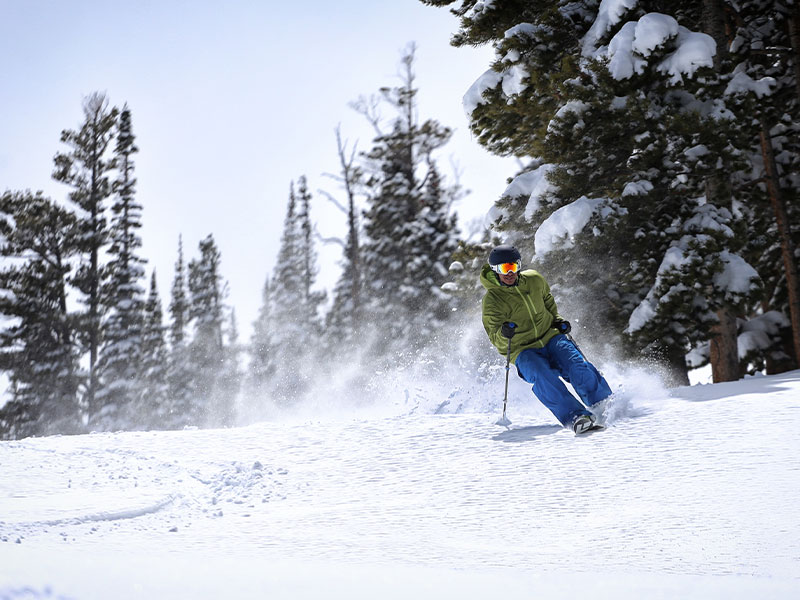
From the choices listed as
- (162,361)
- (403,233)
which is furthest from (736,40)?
(162,361)

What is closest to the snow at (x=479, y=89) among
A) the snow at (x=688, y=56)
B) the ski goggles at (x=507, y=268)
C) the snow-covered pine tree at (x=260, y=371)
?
the snow at (x=688, y=56)

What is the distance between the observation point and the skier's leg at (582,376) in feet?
21.2

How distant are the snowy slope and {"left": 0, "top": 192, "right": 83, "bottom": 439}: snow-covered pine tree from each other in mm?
21455

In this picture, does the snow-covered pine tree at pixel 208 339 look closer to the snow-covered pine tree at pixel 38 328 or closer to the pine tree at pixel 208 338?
the pine tree at pixel 208 338

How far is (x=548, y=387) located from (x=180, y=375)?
39804 mm

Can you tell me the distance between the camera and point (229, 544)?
12.4 feet

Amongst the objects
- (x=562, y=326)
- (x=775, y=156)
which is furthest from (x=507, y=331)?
(x=775, y=156)

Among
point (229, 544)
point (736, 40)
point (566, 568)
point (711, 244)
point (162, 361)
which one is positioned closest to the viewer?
point (566, 568)

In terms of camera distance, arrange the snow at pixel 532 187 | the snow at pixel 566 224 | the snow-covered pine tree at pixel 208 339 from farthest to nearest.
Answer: the snow-covered pine tree at pixel 208 339
the snow at pixel 532 187
the snow at pixel 566 224

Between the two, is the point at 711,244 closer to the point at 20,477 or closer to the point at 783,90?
the point at 783,90

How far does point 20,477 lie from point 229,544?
226 cm

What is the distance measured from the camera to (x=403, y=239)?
31.8 meters

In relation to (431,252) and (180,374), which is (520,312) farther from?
(180,374)

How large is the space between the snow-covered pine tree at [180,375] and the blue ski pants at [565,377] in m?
32.4
